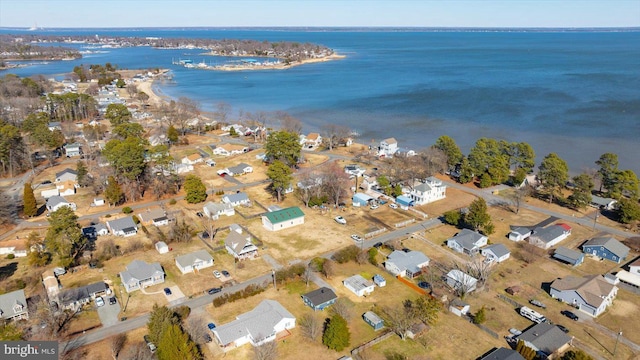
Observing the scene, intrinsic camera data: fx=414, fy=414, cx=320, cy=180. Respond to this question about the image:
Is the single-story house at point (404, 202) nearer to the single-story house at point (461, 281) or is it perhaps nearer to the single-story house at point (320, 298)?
the single-story house at point (461, 281)

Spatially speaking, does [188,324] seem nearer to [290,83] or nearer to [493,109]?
[493,109]

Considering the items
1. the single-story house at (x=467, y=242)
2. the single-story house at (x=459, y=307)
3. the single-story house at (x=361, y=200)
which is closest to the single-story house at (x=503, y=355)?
the single-story house at (x=459, y=307)

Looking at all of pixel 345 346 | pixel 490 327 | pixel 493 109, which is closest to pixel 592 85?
pixel 493 109

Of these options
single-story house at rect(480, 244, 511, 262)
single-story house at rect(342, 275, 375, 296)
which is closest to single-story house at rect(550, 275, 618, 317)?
single-story house at rect(480, 244, 511, 262)

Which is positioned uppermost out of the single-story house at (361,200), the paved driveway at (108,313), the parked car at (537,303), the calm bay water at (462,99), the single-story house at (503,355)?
the calm bay water at (462,99)

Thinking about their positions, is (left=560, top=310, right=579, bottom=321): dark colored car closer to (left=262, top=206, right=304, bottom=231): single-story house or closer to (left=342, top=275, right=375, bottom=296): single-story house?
(left=342, top=275, right=375, bottom=296): single-story house
